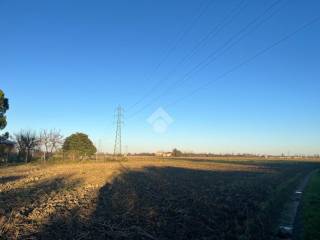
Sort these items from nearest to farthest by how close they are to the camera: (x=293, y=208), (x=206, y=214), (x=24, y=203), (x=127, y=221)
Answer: (x=127, y=221) → (x=206, y=214) → (x=24, y=203) → (x=293, y=208)

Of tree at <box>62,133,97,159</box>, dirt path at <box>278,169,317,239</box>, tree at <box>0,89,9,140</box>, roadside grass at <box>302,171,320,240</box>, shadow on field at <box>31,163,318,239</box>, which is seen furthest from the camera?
tree at <box>62,133,97,159</box>

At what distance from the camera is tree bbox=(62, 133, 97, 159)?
8512 cm

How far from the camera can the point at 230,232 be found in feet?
39.6

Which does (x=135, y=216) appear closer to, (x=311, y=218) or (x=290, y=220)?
(x=290, y=220)

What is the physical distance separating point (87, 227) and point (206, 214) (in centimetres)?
496

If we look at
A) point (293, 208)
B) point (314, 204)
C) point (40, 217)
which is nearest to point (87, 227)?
point (40, 217)

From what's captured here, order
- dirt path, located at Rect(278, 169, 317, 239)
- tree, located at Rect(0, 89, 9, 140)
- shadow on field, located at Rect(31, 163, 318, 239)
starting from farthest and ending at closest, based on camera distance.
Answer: tree, located at Rect(0, 89, 9, 140) < dirt path, located at Rect(278, 169, 317, 239) < shadow on field, located at Rect(31, 163, 318, 239)

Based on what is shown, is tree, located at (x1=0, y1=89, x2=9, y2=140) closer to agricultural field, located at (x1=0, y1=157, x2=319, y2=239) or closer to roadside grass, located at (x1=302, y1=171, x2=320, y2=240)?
agricultural field, located at (x1=0, y1=157, x2=319, y2=239)

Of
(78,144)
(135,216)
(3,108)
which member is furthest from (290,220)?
(78,144)

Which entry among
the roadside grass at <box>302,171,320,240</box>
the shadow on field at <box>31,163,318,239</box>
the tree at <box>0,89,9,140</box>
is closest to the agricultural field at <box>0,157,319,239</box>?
the shadow on field at <box>31,163,318,239</box>

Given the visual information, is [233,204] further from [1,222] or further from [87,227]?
[1,222]

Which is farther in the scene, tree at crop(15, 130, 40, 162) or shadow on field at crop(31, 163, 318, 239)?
tree at crop(15, 130, 40, 162)

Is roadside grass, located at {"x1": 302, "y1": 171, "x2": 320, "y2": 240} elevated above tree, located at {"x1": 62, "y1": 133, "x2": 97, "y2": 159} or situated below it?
Answer: below

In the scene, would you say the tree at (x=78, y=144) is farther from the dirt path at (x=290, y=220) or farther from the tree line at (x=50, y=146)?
the dirt path at (x=290, y=220)
